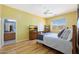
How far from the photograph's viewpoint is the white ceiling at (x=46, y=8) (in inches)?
53.2

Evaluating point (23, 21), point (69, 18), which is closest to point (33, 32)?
point (23, 21)

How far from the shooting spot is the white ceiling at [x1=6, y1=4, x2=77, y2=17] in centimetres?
135

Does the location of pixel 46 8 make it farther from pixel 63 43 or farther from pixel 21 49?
pixel 21 49

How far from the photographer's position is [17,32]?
156cm

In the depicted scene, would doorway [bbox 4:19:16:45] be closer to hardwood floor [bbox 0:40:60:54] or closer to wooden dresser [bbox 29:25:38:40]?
hardwood floor [bbox 0:40:60:54]

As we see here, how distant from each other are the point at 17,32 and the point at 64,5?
1168 millimetres

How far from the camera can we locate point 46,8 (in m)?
1.45

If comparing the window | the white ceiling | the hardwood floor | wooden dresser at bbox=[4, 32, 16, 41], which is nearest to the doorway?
wooden dresser at bbox=[4, 32, 16, 41]

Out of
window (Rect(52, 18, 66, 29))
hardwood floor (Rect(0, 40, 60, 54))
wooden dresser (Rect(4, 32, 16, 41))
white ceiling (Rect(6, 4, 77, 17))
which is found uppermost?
white ceiling (Rect(6, 4, 77, 17))

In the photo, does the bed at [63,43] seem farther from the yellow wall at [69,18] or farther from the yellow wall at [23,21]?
the yellow wall at [23,21]

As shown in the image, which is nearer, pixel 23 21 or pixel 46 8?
pixel 46 8

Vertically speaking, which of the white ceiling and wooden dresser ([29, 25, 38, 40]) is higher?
the white ceiling
